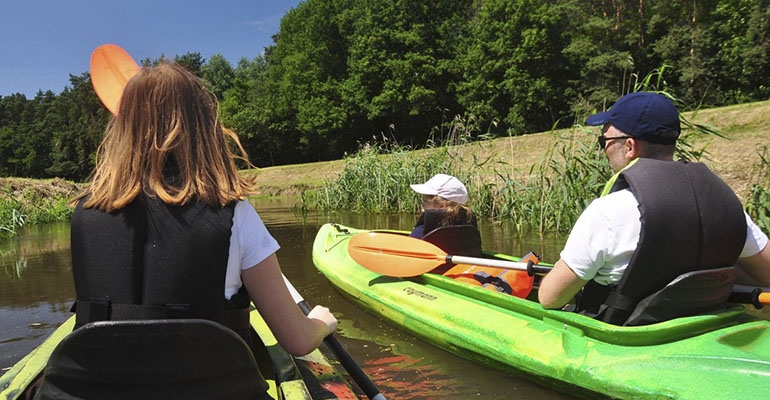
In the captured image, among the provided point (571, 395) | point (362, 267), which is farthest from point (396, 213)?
point (571, 395)

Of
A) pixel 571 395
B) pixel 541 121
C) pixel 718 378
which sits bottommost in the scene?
pixel 571 395

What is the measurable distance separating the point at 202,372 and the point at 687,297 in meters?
2.08

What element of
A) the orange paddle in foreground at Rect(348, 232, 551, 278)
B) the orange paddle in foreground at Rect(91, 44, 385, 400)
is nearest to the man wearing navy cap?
the orange paddle in foreground at Rect(348, 232, 551, 278)

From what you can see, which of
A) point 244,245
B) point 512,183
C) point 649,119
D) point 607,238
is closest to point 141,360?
point 244,245

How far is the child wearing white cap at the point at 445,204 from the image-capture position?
4.17 meters

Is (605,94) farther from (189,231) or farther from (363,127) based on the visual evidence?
(189,231)

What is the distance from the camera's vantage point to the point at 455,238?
4.15 meters

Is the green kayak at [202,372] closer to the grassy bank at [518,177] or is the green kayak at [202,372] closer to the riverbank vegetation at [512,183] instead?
the grassy bank at [518,177]

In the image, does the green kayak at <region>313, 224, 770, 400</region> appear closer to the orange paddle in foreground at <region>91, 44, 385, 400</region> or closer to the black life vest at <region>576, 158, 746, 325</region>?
the black life vest at <region>576, 158, 746, 325</region>

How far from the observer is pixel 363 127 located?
113ft

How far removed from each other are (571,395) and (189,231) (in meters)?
2.16

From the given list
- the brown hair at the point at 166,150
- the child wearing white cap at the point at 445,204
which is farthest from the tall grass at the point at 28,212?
the brown hair at the point at 166,150

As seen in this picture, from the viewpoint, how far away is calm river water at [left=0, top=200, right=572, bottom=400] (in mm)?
3037

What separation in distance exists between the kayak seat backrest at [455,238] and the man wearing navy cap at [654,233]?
146cm
